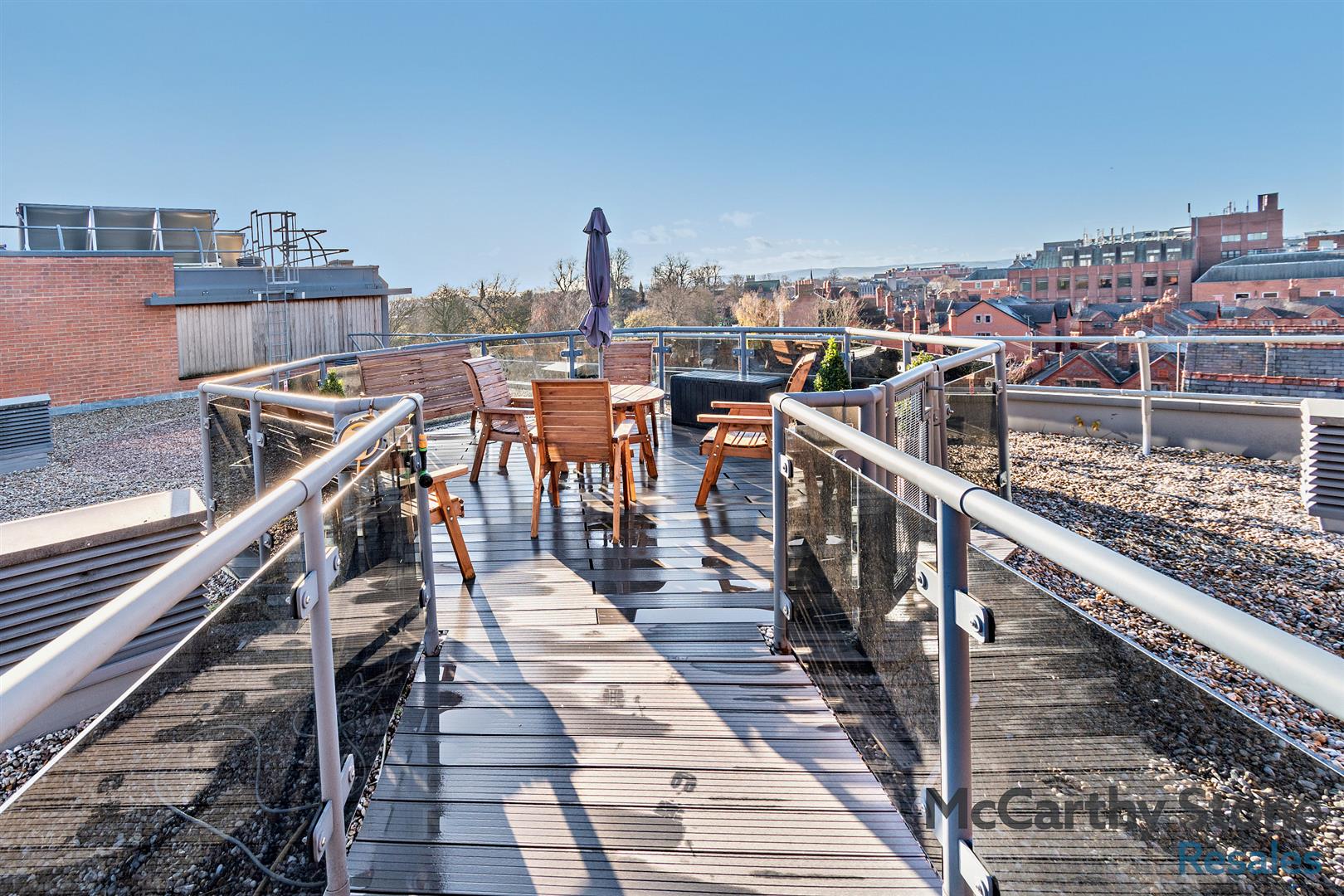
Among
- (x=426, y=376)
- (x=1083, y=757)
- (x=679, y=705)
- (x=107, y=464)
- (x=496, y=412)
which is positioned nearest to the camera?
(x=1083, y=757)

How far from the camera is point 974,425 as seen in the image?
4.82 m

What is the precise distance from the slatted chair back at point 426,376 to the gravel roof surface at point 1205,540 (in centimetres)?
490

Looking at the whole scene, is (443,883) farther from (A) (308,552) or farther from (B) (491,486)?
(B) (491,486)

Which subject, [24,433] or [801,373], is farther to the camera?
[24,433]

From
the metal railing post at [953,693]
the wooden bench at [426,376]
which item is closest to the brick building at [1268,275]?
the wooden bench at [426,376]

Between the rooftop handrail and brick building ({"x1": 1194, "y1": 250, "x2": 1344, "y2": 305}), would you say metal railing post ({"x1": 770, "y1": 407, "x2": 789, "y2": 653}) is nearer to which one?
the rooftop handrail

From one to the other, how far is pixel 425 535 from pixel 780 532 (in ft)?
4.34

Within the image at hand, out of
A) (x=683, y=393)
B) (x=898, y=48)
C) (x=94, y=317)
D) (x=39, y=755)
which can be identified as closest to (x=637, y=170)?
A: (x=898, y=48)

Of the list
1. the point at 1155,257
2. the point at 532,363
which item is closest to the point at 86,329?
the point at 532,363

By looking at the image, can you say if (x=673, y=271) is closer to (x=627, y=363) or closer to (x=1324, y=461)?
(x=627, y=363)

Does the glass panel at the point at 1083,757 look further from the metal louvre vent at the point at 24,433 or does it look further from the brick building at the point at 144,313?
the brick building at the point at 144,313

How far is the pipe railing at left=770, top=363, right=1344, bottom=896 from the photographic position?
2.29 ft

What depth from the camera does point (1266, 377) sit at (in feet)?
25.3

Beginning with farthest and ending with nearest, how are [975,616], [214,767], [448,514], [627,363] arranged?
[627,363] < [448,514] < [975,616] < [214,767]
